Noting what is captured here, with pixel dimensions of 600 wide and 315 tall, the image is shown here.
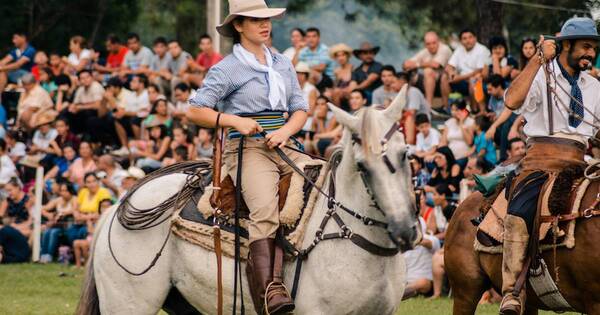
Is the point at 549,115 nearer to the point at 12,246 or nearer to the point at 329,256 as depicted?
the point at 329,256

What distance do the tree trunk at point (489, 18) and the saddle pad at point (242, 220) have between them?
14.1 m

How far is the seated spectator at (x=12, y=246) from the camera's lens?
68.5 ft

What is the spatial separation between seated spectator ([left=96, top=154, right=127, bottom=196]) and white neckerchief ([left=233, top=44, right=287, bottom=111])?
12.3 meters

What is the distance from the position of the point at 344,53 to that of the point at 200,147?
3.24 metres

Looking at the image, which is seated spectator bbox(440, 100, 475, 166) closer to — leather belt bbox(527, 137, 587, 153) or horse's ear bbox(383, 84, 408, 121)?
leather belt bbox(527, 137, 587, 153)

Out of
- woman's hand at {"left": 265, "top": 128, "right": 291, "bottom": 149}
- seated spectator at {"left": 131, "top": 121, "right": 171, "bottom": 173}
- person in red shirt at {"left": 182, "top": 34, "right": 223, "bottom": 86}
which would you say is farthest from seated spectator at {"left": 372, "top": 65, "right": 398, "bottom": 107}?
woman's hand at {"left": 265, "top": 128, "right": 291, "bottom": 149}

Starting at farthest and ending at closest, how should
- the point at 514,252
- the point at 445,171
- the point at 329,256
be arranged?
1. the point at 445,171
2. the point at 514,252
3. the point at 329,256

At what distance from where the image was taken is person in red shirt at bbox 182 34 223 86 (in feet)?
77.8

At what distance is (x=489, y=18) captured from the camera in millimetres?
22125

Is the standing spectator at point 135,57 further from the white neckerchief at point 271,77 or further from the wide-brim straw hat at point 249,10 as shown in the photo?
the white neckerchief at point 271,77

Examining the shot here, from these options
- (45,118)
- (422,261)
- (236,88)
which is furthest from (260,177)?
(45,118)

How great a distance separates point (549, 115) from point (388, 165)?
9.00 feet

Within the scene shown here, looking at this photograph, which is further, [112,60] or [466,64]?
[112,60]

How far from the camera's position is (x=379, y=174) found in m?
7.26
